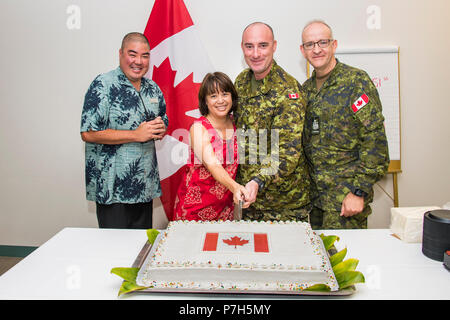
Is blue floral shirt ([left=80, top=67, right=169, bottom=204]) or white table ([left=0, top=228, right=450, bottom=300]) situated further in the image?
blue floral shirt ([left=80, top=67, right=169, bottom=204])

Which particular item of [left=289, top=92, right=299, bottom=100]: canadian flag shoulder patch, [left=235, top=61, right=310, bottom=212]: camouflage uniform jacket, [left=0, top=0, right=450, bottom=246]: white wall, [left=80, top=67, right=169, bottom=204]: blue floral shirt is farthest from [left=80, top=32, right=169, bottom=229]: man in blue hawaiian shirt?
[left=0, top=0, right=450, bottom=246]: white wall

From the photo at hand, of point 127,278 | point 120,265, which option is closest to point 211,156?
point 120,265

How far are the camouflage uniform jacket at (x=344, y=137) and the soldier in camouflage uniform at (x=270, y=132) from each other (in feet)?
0.35

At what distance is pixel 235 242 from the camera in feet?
3.77

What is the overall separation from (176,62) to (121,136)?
1.12 metres

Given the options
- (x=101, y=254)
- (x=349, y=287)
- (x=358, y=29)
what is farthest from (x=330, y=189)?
(x=358, y=29)

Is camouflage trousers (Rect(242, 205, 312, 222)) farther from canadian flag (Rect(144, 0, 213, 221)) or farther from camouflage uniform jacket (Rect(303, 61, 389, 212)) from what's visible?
canadian flag (Rect(144, 0, 213, 221))

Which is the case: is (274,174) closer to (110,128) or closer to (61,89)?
(110,128)

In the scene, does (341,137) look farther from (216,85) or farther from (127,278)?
(127,278)

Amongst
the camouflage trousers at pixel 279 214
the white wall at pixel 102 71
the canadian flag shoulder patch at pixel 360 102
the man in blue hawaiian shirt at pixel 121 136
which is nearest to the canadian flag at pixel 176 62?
the white wall at pixel 102 71

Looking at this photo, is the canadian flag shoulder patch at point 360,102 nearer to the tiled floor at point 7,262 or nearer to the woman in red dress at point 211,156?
the woman in red dress at point 211,156

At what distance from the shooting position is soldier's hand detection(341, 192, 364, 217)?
5.77 ft

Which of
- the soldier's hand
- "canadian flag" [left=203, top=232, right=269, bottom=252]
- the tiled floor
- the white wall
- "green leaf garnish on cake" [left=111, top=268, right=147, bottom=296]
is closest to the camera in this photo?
"green leaf garnish on cake" [left=111, top=268, right=147, bottom=296]
